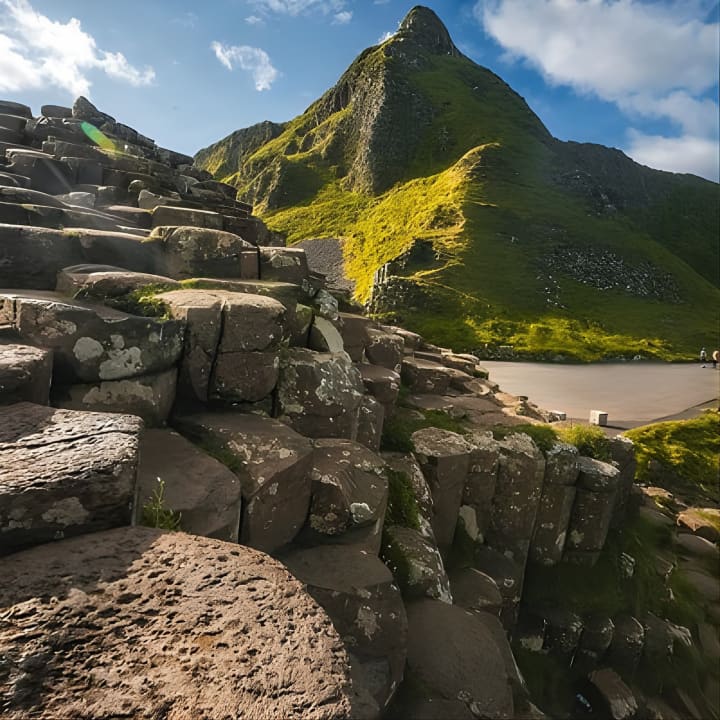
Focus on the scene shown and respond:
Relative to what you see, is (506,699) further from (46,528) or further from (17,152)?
(17,152)

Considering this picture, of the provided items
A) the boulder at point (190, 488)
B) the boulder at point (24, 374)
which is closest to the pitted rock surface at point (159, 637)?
the boulder at point (190, 488)

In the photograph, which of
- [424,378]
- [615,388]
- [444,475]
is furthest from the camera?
[615,388]

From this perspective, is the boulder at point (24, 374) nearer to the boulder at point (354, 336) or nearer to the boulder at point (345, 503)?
the boulder at point (345, 503)

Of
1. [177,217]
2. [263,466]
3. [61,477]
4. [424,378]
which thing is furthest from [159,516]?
[424,378]

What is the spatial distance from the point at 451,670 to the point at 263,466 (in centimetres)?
292

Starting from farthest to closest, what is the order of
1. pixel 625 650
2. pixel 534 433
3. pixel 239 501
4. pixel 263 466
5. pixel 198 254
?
pixel 534 433 → pixel 625 650 → pixel 198 254 → pixel 263 466 → pixel 239 501

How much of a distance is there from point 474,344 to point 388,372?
3987cm

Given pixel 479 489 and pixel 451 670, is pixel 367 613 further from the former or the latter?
pixel 479 489

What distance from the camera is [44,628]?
6.97ft

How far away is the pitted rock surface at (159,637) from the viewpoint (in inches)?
75.6

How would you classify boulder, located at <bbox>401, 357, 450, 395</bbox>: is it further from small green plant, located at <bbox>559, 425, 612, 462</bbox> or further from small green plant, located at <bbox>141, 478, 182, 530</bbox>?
small green plant, located at <bbox>141, 478, 182, 530</bbox>

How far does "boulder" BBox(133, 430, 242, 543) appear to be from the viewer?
12.8ft

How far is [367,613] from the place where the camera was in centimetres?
466

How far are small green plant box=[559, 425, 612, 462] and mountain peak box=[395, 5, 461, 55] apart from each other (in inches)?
7241
